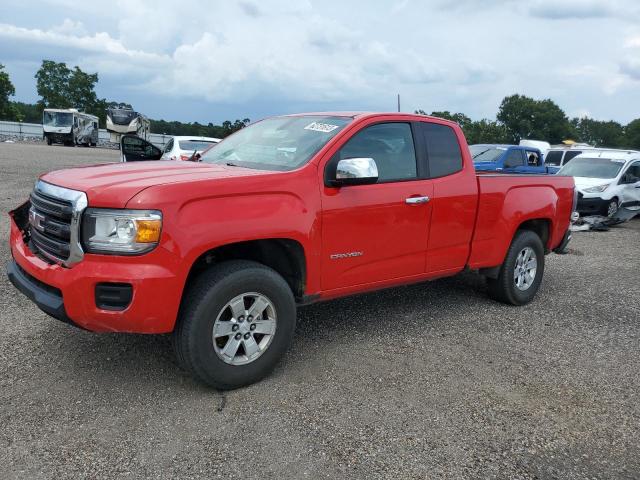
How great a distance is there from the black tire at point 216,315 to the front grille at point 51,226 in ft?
2.62

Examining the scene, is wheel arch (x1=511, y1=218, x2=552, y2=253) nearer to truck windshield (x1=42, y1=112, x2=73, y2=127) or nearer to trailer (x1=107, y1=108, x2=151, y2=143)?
trailer (x1=107, y1=108, x2=151, y2=143)

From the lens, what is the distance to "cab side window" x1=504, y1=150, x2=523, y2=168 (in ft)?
51.0

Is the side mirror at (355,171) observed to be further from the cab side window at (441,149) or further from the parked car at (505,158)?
the parked car at (505,158)

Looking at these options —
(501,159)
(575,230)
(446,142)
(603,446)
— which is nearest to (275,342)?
(603,446)

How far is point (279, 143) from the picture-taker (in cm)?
445

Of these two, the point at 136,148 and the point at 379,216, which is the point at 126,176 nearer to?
the point at 379,216

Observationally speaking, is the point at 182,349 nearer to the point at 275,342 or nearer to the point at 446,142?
the point at 275,342

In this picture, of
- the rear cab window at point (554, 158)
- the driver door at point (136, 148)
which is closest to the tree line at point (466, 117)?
the rear cab window at point (554, 158)

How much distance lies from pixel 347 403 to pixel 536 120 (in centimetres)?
9670

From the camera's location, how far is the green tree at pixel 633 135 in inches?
3780

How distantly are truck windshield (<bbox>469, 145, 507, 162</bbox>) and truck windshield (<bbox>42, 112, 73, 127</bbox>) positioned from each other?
34.1 metres

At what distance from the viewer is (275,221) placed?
3.64 m

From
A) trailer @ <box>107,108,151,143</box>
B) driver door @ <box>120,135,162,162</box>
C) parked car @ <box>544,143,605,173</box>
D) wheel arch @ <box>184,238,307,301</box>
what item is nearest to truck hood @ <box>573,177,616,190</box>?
parked car @ <box>544,143,605,173</box>

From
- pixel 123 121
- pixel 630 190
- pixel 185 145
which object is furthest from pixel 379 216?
pixel 123 121
